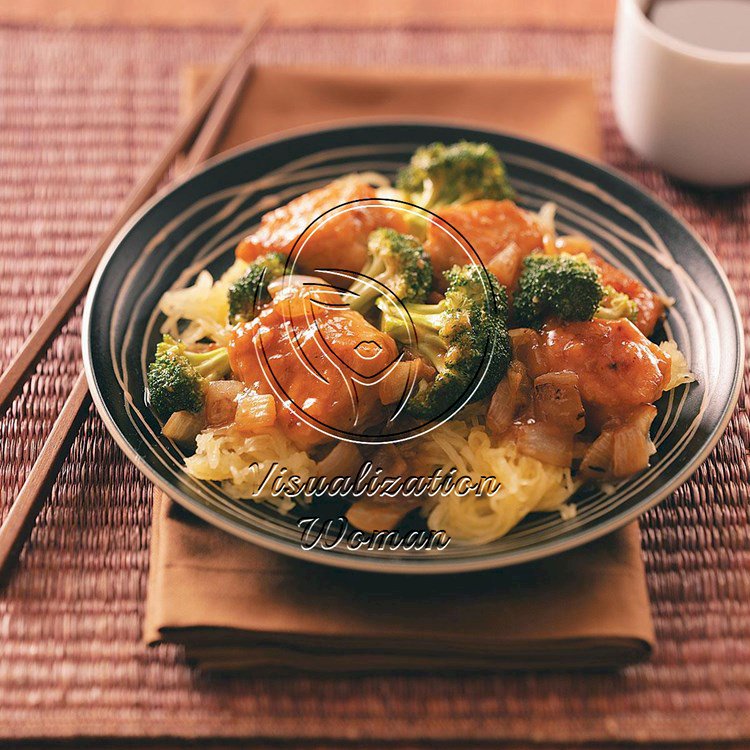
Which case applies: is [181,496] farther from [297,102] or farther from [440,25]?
[440,25]

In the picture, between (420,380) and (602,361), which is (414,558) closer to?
(420,380)

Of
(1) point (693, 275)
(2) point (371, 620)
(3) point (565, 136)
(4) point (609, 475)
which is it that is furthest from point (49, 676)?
(3) point (565, 136)

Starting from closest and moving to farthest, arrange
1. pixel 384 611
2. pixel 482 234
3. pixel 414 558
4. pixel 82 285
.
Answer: pixel 414 558 < pixel 384 611 < pixel 482 234 < pixel 82 285

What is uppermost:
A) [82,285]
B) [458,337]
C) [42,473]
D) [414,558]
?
[458,337]

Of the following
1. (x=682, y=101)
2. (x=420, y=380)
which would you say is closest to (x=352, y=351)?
(x=420, y=380)

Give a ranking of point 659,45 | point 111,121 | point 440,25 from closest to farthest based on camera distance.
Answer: point 659,45 → point 111,121 → point 440,25
